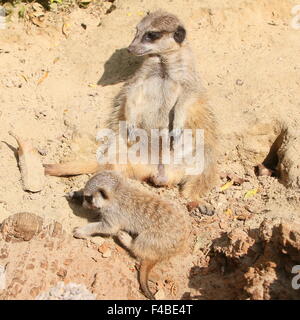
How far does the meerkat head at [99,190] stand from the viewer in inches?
110

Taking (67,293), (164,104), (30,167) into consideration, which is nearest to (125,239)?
(67,293)

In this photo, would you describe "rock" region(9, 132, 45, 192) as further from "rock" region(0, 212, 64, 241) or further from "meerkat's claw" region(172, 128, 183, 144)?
"meerkat's claw" region(172, 128, 183, 144)

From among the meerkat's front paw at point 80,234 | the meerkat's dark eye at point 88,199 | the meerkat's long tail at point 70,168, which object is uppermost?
the meerkat's dark eye at point 88,199

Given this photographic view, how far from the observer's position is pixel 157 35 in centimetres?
331

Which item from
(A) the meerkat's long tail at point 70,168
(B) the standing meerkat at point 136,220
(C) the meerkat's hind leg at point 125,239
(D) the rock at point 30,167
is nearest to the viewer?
(B) the standing meerkat at point 136,220

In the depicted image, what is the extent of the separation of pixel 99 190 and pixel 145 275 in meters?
0.57

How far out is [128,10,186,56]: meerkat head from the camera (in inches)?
129

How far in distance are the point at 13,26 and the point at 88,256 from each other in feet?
7.76

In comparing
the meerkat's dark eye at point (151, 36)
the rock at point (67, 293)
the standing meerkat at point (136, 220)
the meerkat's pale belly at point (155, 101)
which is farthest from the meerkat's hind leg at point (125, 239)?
the meerkat's dark eye at point (151, 36)

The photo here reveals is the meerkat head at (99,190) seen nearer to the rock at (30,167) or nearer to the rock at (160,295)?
the rock at (30,167)

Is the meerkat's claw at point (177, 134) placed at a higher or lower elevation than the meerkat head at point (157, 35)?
lower

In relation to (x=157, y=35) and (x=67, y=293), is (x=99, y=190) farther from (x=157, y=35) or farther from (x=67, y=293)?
(x=157, y=35)

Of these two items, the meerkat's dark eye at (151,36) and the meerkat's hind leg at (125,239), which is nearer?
the meerkat's hind leg at (125,239)

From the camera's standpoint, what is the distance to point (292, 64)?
3.77 m
